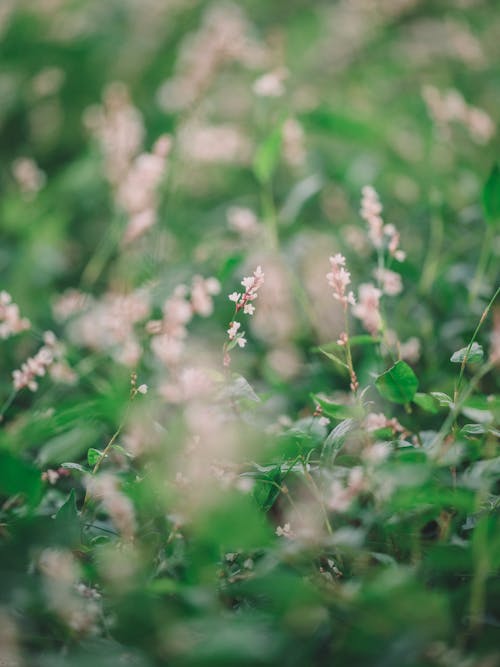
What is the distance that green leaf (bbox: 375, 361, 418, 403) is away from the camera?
0.58m

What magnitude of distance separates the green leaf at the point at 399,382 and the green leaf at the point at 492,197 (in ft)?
1.07

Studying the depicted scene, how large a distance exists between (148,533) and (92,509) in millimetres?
128

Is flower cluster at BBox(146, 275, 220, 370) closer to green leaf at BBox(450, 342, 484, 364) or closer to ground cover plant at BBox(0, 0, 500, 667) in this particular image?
ground cover plant at BBox(0, 0, 500, 667)

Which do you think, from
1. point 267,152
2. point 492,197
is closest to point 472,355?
point 492,197

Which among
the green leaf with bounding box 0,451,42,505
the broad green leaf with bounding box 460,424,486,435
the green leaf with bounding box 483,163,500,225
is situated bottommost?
the broad green leaf with bounding box 460,424,486,435

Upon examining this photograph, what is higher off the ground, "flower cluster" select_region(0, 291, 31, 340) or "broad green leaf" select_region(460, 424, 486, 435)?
"flower cluster" select_region(0, 291, 31, 340)

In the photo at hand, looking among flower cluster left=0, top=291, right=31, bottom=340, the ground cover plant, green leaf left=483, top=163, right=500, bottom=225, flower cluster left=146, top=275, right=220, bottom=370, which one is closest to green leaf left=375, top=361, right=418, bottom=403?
the ground cover plant

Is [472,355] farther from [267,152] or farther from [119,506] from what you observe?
[267,152]

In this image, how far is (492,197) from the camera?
0.77 meters

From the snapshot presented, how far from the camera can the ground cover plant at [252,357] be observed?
17.4 inches

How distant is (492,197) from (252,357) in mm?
469

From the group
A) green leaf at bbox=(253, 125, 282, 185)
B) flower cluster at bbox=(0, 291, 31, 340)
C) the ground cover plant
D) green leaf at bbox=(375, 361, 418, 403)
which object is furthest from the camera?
green leaf at bbox=(253, 125, 282, 185)

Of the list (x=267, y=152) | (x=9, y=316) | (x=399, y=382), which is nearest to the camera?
(x=399, y=382)

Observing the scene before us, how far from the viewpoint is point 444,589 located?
1.70ft
